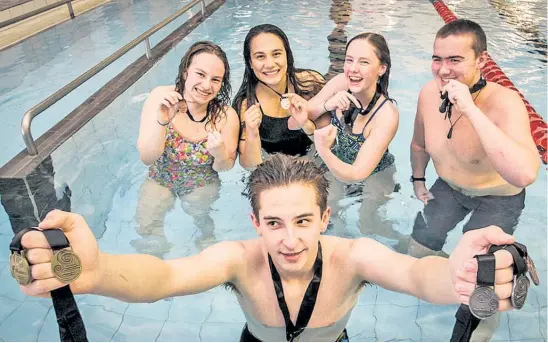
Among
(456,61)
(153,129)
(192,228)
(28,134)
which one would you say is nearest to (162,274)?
(153,129)

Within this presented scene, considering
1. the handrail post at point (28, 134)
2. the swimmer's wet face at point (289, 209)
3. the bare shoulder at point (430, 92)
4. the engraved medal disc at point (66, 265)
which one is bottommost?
the handrail post at point (28, 134)

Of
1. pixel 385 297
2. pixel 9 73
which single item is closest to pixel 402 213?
pixel 385 297

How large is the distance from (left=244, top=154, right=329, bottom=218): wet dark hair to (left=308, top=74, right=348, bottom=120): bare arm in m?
1.07

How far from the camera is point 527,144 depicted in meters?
2.14

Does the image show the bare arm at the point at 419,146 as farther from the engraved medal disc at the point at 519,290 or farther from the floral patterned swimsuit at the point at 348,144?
the engraved medal disc at the point at 519,290

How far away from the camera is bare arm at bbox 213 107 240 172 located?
270cm

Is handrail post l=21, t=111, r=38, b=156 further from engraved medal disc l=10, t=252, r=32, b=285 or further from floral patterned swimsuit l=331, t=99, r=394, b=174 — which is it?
engraved medal disc l=10, t=252, r=32, b=285

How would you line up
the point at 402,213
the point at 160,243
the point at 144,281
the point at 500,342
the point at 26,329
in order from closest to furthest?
the point at 144,281, the point at 500,342, the point at 26,329, the point at 160,243, the point at 402,213

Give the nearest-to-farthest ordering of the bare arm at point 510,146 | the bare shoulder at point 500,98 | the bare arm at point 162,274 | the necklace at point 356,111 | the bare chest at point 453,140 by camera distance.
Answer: the bare arm at point 162,274
the bare arm at point 510,146
the bare shoulder at point 500,98
the bare chest at point 453,140
the necklace at point 356,111

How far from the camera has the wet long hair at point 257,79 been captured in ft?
8.86

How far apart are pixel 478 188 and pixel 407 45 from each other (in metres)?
5.22

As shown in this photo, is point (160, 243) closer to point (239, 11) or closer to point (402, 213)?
point (402, 213)

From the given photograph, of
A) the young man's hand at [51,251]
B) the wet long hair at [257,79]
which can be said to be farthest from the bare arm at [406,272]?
the wet long hair at [257,79]

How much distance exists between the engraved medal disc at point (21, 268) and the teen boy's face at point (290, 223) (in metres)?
0.70
